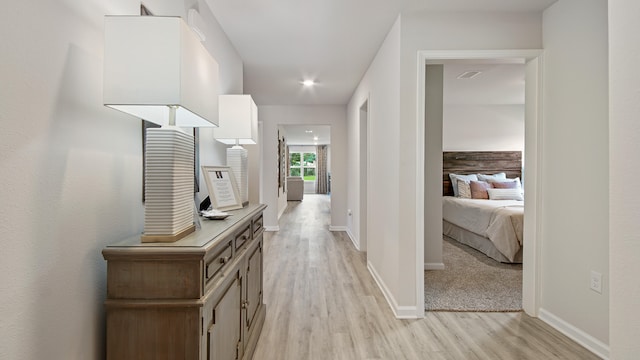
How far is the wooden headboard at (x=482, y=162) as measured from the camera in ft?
20.7

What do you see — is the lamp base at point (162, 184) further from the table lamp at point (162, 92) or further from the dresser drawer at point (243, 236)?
the dresser drawer at point (243, 236)

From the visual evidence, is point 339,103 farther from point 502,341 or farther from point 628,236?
point 628,236

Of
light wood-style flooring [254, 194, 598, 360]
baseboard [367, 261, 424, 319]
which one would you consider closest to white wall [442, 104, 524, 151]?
light wood-style flooring [254, 194, 598, 360]

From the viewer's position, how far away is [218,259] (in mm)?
1354

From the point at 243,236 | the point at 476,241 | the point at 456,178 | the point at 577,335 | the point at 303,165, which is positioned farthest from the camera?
the point at 303,165

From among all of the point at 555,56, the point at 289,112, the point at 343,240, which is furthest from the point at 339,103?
the point at 555,56

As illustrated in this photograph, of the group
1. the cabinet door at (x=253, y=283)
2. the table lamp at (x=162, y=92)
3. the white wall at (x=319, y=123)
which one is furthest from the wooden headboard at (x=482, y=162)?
the table lamp at (x=162, y=92)

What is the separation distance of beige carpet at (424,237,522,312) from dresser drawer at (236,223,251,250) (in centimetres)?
171

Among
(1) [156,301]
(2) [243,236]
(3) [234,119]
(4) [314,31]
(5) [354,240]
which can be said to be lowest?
(5) [354,240]

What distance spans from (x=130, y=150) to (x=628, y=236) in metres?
1.75

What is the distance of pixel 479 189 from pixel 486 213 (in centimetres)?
135

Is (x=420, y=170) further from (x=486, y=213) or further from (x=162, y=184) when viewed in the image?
(x=486, y=213)

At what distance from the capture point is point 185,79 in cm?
114

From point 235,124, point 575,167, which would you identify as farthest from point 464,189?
point 235,124
